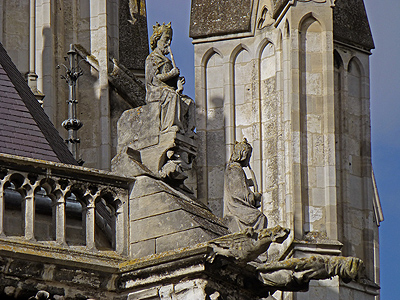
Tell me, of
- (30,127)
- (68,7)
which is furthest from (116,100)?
(30,127)

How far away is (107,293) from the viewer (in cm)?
1498

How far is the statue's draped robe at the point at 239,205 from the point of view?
16.2 m

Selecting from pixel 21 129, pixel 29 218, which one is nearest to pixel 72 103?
pixel 21 129

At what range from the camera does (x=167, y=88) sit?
1645 cm

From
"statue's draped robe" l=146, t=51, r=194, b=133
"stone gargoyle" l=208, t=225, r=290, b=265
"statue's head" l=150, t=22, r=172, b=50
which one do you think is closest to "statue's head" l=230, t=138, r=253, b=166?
"statue's draped robe" l=146, t=51, r=194, b=133

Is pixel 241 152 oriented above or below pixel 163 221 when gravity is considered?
above

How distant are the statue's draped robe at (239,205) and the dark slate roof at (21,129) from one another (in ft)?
5.13

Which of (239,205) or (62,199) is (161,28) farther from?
(62,199)

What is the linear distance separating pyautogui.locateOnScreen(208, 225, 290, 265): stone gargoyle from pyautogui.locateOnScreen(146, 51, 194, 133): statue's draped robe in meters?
1.61

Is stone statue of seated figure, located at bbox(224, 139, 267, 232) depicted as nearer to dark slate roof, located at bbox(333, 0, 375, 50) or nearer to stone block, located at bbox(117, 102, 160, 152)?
stone block, located at bbox(117, 102, 160, 152)

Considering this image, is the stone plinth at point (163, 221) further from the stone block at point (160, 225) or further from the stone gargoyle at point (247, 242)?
the stone gargoyle at point (247, 242)

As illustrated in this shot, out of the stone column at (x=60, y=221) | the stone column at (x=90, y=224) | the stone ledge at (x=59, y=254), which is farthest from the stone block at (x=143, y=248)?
the stone column at (x=60, y=221)

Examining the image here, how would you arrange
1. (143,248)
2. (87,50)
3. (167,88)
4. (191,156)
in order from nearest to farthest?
(143,248) → (191,156) → (167,88) → (87,50)

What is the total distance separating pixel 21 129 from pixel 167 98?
1.38m
